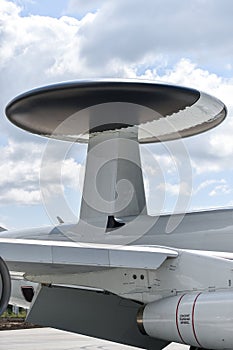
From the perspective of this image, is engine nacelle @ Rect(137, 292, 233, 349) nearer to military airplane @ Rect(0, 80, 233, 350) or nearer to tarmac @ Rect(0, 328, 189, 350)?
military airplane @ Rect(0, 80, 233, 350)

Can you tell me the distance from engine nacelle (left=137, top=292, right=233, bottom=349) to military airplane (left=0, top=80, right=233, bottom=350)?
0.9 inches

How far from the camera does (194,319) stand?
520 inches

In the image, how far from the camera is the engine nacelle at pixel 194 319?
41.8ft

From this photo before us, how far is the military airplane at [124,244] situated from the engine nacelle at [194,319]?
22 millimetres

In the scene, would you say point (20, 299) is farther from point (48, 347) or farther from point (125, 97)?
point (125, 97)

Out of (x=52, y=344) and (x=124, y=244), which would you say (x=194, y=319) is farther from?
(x=52, y=344)

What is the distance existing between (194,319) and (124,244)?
7.04 m

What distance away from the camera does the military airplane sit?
531 inches

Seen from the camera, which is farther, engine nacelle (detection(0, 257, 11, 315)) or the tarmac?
the tarmac

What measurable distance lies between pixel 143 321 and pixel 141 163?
41.9 ft

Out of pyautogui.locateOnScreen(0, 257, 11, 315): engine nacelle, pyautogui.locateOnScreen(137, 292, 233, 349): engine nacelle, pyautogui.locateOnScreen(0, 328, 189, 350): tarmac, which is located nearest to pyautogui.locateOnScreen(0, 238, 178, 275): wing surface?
pyautogui.locateOnScreen(0, 257, 11, 315): engine nacelle

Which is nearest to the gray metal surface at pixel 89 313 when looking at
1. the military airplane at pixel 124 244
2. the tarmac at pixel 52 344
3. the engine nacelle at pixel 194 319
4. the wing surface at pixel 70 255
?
the military airplane at pixel 124 244

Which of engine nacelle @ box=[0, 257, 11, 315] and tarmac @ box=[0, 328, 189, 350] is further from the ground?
engine nacelle @ box=[0, 257, 11, 315]

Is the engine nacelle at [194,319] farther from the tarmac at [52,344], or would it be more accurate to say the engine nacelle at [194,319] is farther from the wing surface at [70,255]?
the tarmac at [52,344]
